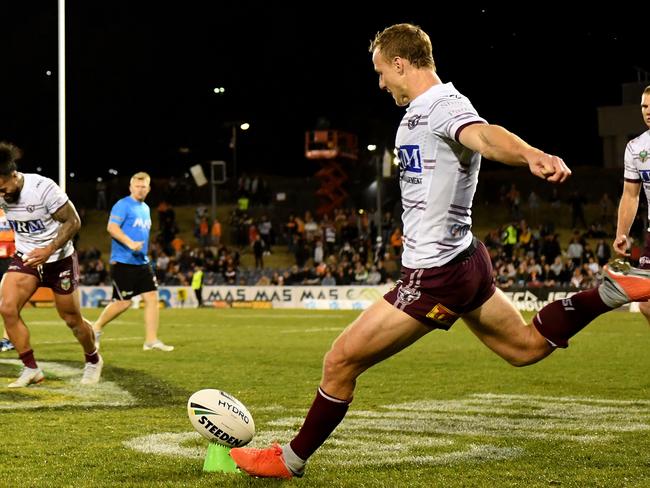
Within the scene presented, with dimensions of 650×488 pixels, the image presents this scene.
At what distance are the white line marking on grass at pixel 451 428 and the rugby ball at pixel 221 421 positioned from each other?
1.60 ft

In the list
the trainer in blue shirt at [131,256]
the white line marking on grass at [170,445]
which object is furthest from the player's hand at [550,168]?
the trainer in blue shirt at [131,256]

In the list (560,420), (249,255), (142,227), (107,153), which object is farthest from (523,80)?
(560,420)

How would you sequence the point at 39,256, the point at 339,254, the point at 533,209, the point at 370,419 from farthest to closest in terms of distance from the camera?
the point at 533,209
the point at 339,254
the point at 39,256
the point at 370,419

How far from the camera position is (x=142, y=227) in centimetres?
1370

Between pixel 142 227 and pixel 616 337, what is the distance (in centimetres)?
825

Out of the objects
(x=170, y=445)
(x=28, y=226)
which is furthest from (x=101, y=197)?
(x=170, y=445)

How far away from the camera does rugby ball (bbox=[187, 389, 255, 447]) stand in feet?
18.0

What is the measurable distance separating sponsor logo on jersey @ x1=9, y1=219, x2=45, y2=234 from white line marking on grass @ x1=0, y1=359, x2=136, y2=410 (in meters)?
1.45

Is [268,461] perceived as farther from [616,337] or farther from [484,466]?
[616,337]

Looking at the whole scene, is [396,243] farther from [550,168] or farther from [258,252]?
[550,168]

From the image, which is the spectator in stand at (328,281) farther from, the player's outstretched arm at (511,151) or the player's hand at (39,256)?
the player's outstretched arm at (511,151)

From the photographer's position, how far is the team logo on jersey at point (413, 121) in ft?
16.3

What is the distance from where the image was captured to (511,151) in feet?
14.0

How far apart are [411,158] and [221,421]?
1.77m
